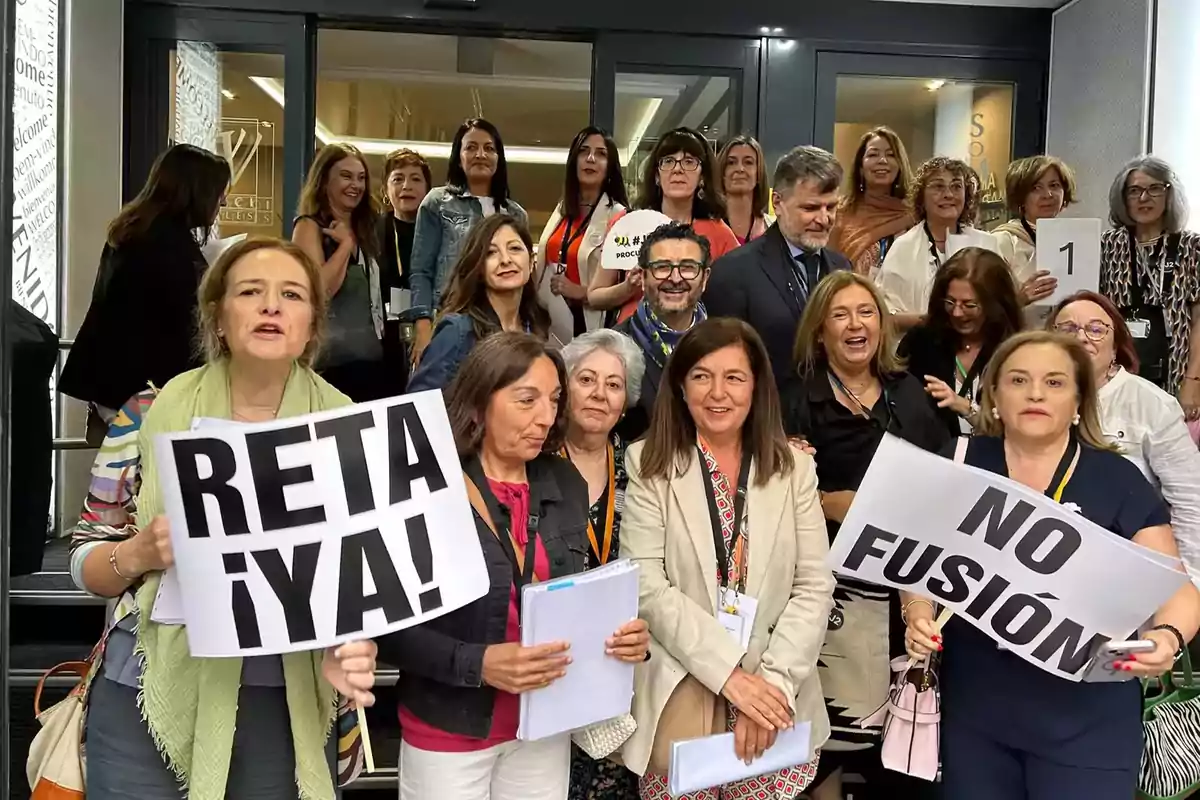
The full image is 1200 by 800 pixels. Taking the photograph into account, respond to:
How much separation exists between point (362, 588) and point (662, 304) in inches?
59.5

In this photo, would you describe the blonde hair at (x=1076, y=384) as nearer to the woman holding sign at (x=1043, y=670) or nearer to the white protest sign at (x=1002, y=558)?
the woman holding sign at (x=1043, y=670)

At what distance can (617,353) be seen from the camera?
2574 millimetres

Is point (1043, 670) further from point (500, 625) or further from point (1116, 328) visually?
point (1116, 328)

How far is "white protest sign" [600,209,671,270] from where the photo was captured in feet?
11.0

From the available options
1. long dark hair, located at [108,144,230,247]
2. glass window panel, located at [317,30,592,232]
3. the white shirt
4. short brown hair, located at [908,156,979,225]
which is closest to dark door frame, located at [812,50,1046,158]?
glass window panel, located at [317,30,592,232]

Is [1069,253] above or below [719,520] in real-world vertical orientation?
above

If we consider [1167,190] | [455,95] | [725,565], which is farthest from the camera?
[455,95]

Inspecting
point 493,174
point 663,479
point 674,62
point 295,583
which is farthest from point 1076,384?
point 674,62

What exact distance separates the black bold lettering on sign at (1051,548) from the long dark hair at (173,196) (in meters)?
2.70

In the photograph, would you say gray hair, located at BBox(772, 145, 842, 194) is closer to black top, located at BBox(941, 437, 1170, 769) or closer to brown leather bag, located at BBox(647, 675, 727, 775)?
black top, located at BBox(941, 437, 1170, 769)

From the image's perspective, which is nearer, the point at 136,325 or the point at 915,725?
the point at 915,725

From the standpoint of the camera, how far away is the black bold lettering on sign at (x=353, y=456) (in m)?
1.70

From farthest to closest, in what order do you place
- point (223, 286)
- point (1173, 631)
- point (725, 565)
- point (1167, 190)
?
point (1167, 190)
point (725, 565)
point (1173, 631)
point (223, 286)

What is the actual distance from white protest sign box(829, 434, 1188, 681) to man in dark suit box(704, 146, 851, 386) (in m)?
1.11
